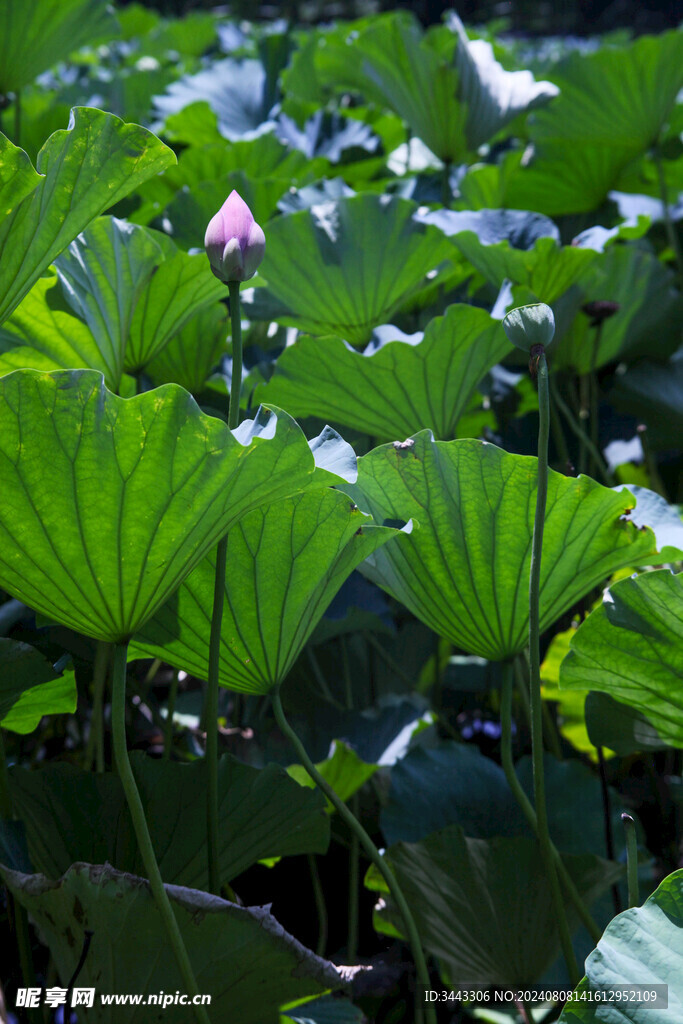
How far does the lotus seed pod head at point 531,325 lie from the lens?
49 centimetres

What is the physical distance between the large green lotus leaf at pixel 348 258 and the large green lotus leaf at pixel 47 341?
193 millimetres

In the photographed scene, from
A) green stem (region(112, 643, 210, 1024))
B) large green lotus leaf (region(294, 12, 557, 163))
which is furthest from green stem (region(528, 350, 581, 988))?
large green lotus leaf (region(294, 12, 557, 163))

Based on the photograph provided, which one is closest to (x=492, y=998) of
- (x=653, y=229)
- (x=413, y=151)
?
(x=653, y=229)

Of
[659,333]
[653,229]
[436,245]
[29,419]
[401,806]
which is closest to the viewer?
[29,419]

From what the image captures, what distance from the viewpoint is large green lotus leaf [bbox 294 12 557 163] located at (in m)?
1.04

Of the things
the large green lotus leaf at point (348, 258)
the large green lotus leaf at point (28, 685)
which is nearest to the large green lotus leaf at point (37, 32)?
the large green lotus leaf at point (348, 258)

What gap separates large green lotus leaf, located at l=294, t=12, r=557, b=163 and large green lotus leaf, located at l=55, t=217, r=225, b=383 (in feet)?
1.65

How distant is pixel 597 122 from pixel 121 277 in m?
0.80

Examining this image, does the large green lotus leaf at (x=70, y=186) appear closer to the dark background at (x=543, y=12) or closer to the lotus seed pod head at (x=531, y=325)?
the lotus seed pod head at (x=531, y=325)

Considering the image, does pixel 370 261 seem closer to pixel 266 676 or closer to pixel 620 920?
pixel 266 676

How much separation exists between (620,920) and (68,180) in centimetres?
49

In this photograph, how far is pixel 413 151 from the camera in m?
1.43

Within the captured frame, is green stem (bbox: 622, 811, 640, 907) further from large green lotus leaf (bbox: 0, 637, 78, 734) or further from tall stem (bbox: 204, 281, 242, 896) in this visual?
large green lotus leaf (bbox: 0, 637, 78, 734)

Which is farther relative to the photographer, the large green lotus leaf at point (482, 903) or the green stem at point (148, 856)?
the large green lotus leaf at point (482, 903)
